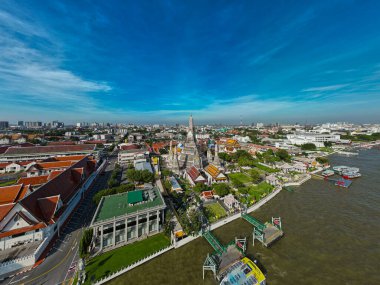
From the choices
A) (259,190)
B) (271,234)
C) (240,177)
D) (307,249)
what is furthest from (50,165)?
(307,249)

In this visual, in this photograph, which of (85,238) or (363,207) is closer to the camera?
(85,238)

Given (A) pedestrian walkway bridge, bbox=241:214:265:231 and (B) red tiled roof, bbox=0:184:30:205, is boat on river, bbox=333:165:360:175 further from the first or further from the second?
(B) red tiled roof, bbox=0:184:30:205

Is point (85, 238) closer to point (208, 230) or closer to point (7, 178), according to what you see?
point (208, 230)

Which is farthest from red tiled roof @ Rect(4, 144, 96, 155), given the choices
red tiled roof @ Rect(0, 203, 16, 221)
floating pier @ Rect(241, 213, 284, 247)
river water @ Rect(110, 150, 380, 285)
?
floating pier @ Rect(241, 213, 284, 247)

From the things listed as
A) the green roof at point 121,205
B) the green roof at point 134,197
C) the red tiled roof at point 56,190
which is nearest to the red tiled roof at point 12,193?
the red tiled roof at point 56,190

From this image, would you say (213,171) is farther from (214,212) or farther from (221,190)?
(214,212)

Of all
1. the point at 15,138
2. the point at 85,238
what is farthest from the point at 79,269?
the point at 15,138
